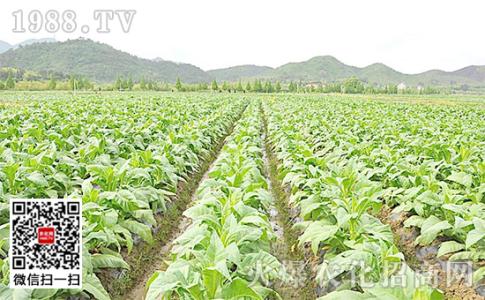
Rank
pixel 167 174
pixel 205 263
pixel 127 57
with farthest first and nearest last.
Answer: pixel 127 57 < pixel 167 174 < pixel 205 263

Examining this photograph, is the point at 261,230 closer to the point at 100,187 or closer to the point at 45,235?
the point at 45,235

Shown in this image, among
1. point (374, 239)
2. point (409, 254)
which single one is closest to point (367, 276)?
point (374, 239)

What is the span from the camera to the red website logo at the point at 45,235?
9.02 feet

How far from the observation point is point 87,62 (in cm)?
11712

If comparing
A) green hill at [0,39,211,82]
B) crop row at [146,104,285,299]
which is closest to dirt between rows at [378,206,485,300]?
crop row at [146,104,285,299]

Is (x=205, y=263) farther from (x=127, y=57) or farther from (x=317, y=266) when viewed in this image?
(x=127, y=57)

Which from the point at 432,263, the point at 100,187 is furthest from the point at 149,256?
the point at 432,263

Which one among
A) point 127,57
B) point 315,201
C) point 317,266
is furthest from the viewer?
point 127,57

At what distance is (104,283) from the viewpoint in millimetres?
3910

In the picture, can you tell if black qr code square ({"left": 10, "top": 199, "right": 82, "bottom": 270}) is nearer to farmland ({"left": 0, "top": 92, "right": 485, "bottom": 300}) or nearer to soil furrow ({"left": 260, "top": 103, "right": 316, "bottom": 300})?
farmland ({"left": 0, "top": 92, "right": 485, "bottom": 300})

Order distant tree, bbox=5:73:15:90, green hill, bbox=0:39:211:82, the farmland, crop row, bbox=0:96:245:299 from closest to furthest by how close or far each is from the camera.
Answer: the farmland < crop row, bbox=0:96:245:299 < distant tree, bbox=5:73:15:90 < green hill, bbox=0:39:211:82

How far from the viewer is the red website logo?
275 centimetres

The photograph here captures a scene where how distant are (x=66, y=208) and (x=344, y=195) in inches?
121

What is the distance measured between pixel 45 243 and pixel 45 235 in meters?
0.06
